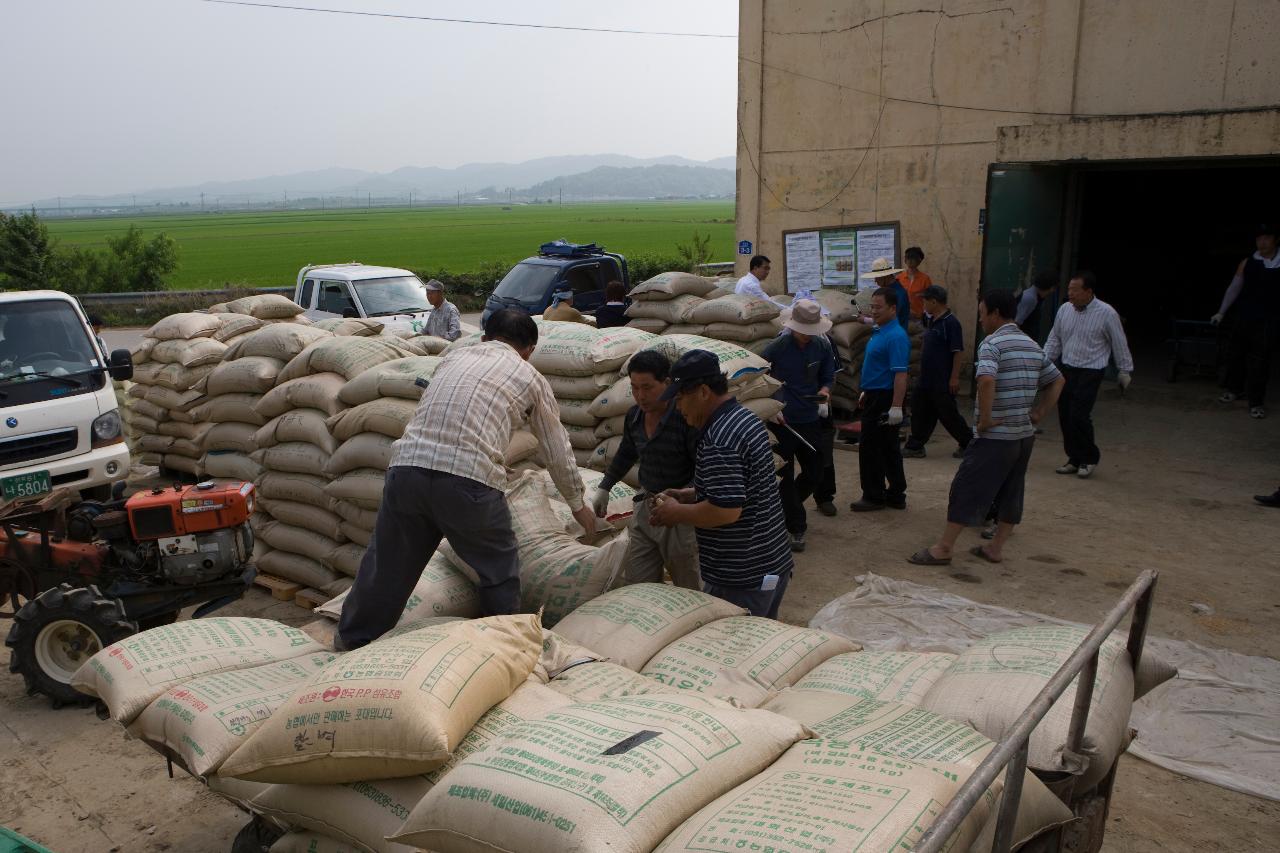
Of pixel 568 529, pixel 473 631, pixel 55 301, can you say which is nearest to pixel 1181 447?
pixel 568 529

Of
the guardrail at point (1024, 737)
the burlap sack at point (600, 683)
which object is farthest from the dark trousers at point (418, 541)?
the guardrail at point (1024, 737)

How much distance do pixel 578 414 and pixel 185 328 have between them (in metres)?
4.61

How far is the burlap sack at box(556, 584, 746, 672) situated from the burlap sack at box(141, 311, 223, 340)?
22.4 ft

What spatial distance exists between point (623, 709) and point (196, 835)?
2.21m

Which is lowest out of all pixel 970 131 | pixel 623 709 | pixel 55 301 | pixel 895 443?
pixel 895 443

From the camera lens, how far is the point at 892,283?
26.2ft

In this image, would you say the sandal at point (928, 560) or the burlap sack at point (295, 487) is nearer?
the burlap sack at point (295, 487)

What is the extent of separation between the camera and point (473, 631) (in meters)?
2.94

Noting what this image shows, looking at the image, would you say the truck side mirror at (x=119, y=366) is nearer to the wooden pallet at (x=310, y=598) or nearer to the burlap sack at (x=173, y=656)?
the wooden pallet at (x=310, y=598)

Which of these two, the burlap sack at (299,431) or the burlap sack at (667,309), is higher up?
the burlap sack at (667,309)

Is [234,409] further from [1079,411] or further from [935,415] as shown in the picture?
[1079,411]

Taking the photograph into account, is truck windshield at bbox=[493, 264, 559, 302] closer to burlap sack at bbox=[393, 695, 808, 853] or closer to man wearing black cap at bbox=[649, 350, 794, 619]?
man wearing black cap at bbox=[649, 350, 794, 619]

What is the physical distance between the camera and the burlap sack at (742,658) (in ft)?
10.1

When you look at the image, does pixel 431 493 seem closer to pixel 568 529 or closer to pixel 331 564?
pixel 568 529
